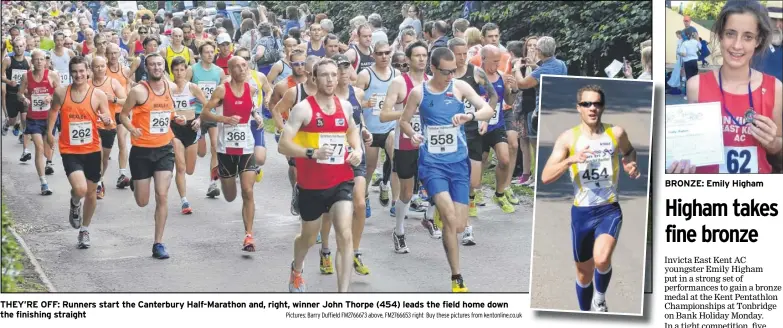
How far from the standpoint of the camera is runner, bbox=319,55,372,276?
915 centimetres

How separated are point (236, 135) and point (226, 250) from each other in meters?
0.94

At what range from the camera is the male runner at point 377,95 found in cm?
1096

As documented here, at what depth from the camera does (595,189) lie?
7.87 meters

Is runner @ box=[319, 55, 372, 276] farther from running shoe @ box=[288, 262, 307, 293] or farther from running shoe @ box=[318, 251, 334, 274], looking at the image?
running shoe @ box=[288, 262, 307, 293]

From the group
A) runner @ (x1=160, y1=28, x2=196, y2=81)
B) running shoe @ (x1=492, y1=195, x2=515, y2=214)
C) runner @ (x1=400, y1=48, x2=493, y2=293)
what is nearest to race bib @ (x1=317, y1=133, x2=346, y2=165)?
runner @ (x1=400, y1=48, x2=493, y2=293)

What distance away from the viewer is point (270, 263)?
985 centimetres

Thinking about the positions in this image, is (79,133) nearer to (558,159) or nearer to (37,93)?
(37,93)

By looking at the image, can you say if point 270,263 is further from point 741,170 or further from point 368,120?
point 741,170

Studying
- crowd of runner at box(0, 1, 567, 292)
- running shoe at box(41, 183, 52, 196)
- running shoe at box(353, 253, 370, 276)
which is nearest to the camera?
crowd of runner at box(0, 1, 567, 292)

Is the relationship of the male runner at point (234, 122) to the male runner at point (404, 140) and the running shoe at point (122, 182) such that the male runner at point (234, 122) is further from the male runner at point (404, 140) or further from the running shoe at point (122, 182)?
the running shoe at point (122, 182)

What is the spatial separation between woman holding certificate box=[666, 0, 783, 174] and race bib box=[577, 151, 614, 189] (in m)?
0.67

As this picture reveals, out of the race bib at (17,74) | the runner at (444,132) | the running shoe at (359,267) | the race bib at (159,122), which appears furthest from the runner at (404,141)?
the race bib at (17,74)

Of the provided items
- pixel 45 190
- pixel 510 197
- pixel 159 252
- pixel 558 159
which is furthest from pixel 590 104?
pixel 45 190

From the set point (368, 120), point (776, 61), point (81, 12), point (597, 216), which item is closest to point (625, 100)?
point (597, 216)
